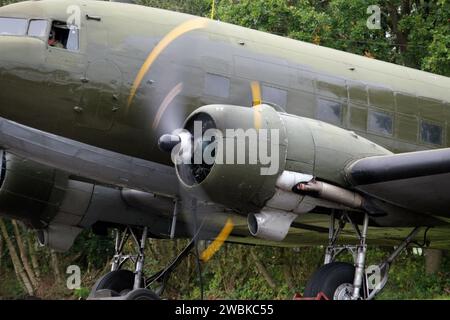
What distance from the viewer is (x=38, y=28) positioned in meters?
8.40

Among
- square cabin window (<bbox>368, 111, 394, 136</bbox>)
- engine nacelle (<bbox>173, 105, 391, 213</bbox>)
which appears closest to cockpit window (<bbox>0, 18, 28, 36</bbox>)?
engine nacelle (<bbox>173, 105, 391, 213</bbox>)

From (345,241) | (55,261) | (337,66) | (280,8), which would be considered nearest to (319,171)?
(337,66)

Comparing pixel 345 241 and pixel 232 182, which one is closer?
pixel 232 182

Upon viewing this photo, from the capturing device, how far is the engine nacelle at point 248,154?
7.38m

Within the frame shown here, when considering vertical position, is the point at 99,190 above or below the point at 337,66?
below

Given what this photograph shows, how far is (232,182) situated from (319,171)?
106cm

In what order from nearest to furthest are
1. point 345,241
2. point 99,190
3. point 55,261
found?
point 99,190 → point 345,241 → point 55,261

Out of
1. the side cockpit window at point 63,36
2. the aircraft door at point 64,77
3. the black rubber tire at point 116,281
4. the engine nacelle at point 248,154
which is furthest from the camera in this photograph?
the black rubber tire at point 116,281

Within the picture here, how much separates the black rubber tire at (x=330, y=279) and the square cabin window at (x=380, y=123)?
2212 millimetres

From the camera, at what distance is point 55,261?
76.0 feet

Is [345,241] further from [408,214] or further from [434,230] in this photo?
[408,214]

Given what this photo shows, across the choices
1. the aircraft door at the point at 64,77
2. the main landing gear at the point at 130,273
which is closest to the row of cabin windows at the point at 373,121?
the main landing gear at the point at 130,273

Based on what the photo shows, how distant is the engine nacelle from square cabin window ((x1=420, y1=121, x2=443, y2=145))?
260cm

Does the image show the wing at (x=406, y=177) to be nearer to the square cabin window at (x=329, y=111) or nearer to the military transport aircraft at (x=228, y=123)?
the military transport aircraft at (x=228, y=123)
